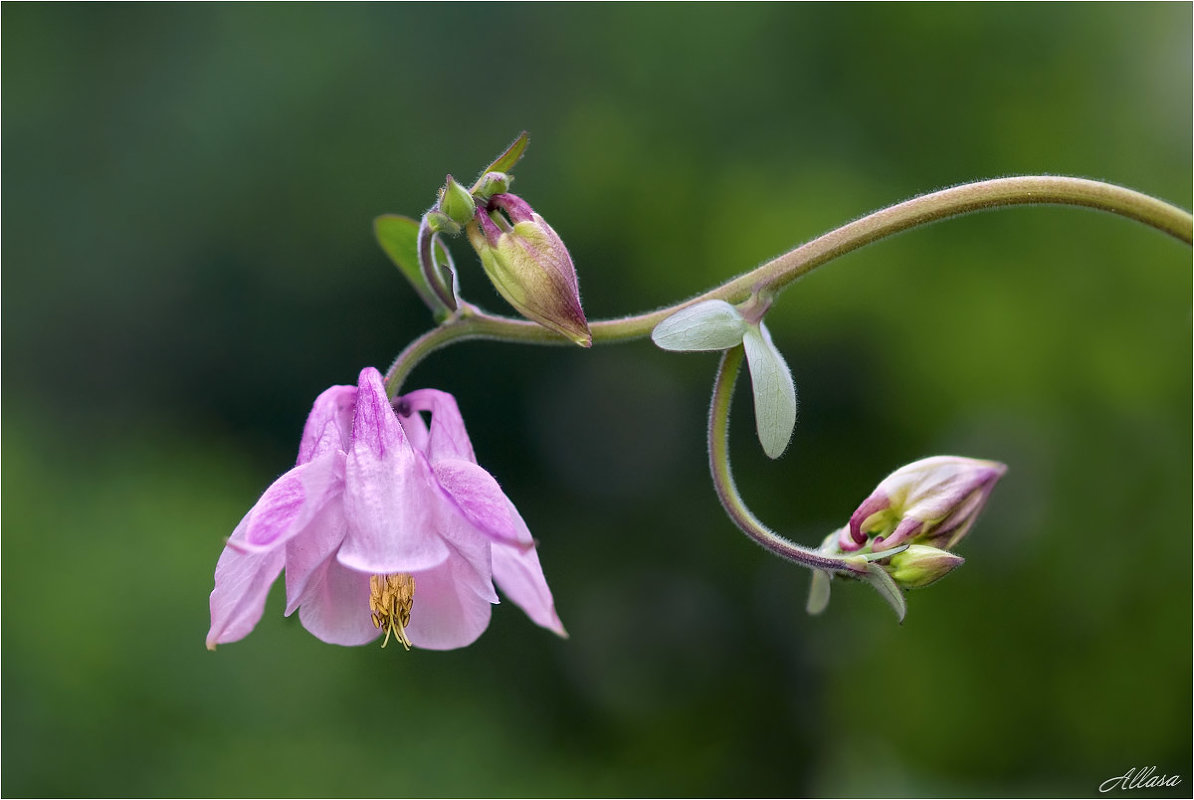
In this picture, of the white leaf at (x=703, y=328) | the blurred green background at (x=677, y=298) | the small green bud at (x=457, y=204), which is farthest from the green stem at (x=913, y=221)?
the blurred green background at (x=677, y=298)

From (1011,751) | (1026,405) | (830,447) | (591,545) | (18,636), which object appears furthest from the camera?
(591,545)

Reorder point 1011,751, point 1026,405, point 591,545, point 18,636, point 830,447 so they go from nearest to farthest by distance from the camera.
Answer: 1. point 18,636
2. point 1011,751
3. point 1026,405
4. point 830,447
5. point 591,545

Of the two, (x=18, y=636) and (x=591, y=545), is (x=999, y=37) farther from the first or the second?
(x=18, y=636)

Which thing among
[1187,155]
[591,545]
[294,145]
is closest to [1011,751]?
[591,545]

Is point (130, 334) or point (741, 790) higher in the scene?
point (130, 334)

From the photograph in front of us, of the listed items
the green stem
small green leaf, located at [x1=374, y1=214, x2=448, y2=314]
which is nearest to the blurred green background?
small green leaf, located at [x1=374, y1=214, x2=448, y2=314]

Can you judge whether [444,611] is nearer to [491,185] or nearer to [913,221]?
[491,185]

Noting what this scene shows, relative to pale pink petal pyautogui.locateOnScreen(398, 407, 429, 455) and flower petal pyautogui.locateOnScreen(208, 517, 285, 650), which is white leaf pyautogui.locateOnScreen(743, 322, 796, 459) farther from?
flower petal pyautogui.locateOnScreen(208, 517, 285, 650)
